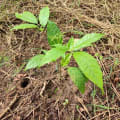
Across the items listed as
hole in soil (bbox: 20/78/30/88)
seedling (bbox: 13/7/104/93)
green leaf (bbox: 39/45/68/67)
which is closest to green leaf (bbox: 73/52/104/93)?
seedling (bbox: 13/7/104/93)

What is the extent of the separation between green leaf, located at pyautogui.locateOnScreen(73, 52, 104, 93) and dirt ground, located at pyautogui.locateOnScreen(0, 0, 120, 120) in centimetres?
34

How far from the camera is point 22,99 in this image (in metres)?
1.16

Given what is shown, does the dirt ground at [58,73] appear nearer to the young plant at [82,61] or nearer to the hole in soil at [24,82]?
the hole in soil at [24,82]

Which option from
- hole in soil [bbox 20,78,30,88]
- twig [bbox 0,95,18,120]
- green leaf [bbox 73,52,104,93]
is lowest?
twig [bbox 0,95,18,120]

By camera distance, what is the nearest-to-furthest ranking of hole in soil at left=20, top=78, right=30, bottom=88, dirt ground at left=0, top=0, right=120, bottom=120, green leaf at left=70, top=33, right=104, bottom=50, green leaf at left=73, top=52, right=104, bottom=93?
green leaf at left=73, top=52, right=104, bottom=93, green leaf at left=70, top=33, right=104, bottom=50, dirt ground at left=0, top=0, right=120, bottom=120, hole in soil at left=20, top=78, right=30, bottom=88

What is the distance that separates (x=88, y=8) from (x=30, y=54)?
3.21 feet

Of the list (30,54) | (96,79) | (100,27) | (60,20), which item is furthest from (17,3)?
(96,79)

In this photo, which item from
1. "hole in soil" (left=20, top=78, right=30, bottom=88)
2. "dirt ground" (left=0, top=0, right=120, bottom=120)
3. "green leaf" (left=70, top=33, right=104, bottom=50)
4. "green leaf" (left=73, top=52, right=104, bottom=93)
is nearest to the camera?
"green leaf" (left=73, top=52, right=104, bottom=93)

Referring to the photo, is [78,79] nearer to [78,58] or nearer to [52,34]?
[78,58]

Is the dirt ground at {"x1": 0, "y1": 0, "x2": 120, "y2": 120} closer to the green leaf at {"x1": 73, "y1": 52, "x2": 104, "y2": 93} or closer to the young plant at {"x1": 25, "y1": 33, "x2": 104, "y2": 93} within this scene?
the young plant at {"x1": 25, "y1": 33, "x2": 104, "y2": 93}

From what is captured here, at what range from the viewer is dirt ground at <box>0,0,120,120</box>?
42.2 inches

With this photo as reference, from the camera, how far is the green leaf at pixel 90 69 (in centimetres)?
80

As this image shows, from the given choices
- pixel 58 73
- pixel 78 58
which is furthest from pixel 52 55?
pixel 58 73

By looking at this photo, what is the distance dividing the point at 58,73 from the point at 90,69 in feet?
1.58
